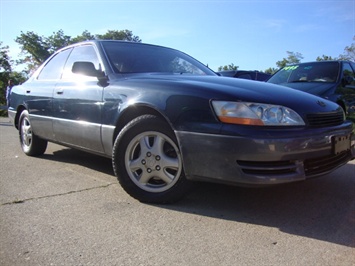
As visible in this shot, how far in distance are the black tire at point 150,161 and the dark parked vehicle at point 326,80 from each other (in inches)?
158

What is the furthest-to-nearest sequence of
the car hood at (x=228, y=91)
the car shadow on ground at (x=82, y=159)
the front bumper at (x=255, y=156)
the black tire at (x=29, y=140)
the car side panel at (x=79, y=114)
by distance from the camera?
the black tire at (x=29, y=140) → the car shadow on ground at (x=82, y=159) → the car side panel at (x=79, y=114) → the car hood at (x=228, y=91) → the front bumper at (x=255, y=156)

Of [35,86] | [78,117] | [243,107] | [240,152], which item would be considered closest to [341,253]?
[240,152]

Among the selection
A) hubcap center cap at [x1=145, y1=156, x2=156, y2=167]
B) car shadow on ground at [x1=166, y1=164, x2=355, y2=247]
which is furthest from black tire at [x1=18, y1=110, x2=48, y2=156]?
car shadow on ground at [x1=166, y1=164, x2=355, y2=247]

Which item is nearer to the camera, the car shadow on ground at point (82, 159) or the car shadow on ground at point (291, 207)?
the car shadow on ground at point (291, 207)

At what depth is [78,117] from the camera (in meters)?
3.88

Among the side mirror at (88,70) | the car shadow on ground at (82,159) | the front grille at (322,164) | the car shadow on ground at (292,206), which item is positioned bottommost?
the car shadow on ground at (82,159)

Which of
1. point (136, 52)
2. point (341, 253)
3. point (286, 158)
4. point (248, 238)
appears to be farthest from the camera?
point (136, 52)

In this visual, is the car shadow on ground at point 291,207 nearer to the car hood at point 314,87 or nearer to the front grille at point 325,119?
the front grille at point 325,119

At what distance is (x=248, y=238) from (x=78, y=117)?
2315 millimetres

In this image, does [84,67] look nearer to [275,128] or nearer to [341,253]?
[275,128]

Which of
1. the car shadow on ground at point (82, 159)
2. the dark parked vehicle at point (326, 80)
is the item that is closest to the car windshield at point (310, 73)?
the dark parked vehicle at point (326, 80)

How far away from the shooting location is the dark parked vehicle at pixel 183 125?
261 centimetres

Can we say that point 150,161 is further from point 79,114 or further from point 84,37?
point 84,37

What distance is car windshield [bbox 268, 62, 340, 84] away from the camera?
22.4 ft
